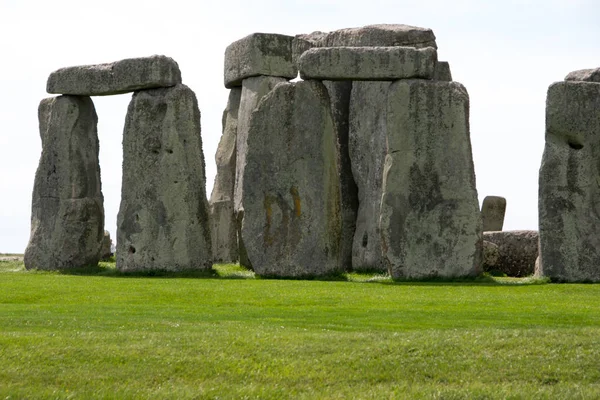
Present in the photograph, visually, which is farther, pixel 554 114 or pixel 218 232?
Result: pixel 218 232

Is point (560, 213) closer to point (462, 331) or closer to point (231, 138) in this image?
point (462, 331)

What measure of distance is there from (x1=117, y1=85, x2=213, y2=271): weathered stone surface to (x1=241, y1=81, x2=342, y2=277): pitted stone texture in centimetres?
174

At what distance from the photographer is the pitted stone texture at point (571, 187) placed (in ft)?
84.0

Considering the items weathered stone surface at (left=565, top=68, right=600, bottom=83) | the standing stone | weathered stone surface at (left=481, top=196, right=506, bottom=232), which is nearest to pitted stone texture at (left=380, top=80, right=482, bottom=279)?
weathered stone surface at (left=565, top=68, right=600, bottom=83)

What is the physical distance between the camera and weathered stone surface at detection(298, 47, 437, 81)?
26406 mm

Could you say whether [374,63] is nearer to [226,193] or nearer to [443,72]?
[443,72]

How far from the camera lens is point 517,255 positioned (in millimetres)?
29906

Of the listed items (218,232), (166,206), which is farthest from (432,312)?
(218,232)

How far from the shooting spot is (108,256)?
35.9m

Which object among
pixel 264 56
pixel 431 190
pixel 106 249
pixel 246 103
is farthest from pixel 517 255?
pixel 106 249

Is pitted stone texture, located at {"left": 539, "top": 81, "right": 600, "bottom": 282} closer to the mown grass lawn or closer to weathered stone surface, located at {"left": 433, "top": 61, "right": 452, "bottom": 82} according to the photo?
the mown grass lawn

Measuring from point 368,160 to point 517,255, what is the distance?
4106mm

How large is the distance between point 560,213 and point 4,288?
35.6 feet

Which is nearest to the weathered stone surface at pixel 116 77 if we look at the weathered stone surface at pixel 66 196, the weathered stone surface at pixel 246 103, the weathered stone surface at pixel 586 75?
the weathered stone surface at pixel 66 196
